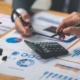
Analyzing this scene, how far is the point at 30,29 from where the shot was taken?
1090 millimetres

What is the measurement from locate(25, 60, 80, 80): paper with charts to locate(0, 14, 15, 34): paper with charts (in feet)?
1.28

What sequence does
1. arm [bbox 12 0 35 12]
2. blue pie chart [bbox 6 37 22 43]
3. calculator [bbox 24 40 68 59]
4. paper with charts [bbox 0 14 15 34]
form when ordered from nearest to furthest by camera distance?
calculator [bbox 24 40 68 59], blue pie chart [bbox 6 37 22 43], paper with charts [bbox 0 14 15 34], arm [bbox 12 0 35 12]

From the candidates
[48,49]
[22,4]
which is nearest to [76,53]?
[48,49]

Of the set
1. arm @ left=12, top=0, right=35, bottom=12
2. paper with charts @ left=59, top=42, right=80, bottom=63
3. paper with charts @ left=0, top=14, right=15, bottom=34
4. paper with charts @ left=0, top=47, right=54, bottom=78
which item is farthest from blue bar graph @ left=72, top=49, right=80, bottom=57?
arm @ left=12, top=0, right=35, bottom=12

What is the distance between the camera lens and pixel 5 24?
3.98 feet

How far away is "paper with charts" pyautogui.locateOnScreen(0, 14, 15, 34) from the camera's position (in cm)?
114

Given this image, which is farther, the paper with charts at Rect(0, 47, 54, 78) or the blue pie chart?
the blue pie chart

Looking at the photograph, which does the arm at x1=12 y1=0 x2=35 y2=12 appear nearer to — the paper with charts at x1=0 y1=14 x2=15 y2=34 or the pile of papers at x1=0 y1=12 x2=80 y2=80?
the paper with charts at x1=0 y1=14 x2=15 y2=34

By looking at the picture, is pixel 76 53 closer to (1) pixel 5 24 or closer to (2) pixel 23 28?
(2) pixel 23 28

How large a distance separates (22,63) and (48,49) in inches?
5.0

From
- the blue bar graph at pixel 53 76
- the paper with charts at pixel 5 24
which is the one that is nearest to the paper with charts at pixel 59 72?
the blue bar graph at pixel 53 76

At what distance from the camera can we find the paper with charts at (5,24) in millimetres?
1142

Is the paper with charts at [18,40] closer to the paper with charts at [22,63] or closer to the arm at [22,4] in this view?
the paper with charts at [22,63]

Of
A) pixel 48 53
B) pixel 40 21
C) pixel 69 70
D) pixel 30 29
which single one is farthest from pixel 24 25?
pixel 69 70
